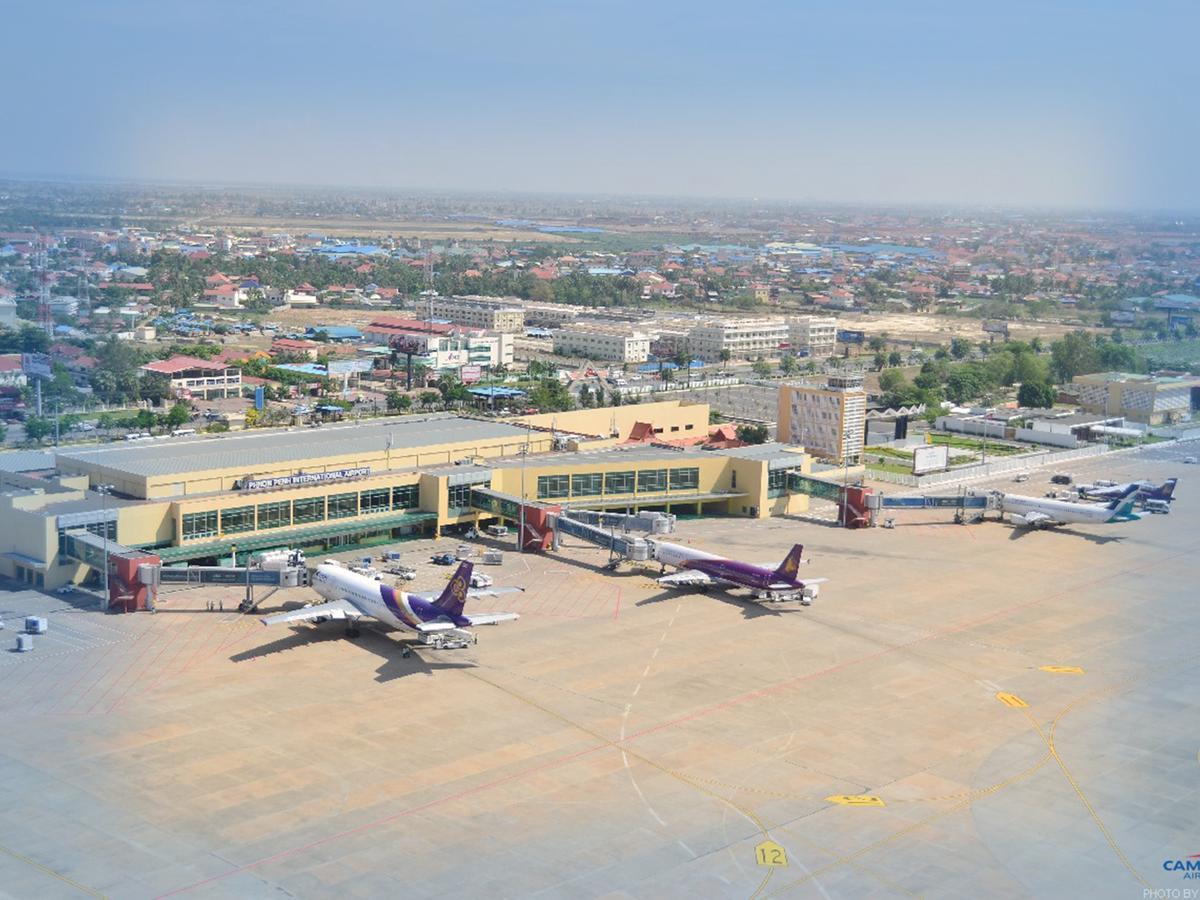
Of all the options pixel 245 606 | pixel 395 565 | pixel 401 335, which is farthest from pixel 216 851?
pixel 401 335

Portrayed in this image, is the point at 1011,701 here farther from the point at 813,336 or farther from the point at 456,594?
the point at 813,336

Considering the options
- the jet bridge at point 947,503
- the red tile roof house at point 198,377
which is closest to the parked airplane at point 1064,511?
the jet bridge at point 947,503

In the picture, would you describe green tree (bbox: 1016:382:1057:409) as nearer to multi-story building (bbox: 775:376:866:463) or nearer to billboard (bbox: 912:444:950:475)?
billboard (bbox: 912:444:950:475)

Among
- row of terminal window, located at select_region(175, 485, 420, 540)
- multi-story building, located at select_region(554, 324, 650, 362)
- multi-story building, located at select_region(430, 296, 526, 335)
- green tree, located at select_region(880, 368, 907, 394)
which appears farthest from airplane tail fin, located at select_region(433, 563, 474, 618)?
multi-story building, located at select_region(430, 296, 526, 335)

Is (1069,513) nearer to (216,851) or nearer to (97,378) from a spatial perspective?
(216,851)

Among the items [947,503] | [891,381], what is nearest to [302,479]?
[947,503]

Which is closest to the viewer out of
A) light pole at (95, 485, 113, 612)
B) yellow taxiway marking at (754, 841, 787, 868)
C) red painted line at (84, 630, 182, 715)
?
yellow taxiway marking at (754, 841, 787, 868)
